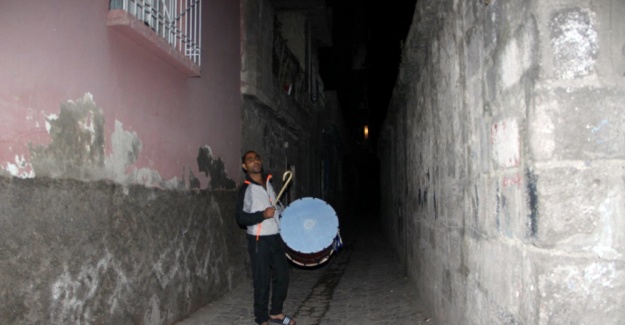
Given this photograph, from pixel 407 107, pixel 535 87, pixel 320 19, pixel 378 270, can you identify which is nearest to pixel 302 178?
pixel 320 19

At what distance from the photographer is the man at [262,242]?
16.7 feet

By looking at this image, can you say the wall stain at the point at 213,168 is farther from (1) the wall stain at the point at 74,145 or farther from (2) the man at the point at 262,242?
(1) the wall stain at the point at 74,145

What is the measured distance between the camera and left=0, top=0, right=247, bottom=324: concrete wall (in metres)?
3.04

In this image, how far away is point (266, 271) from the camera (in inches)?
202

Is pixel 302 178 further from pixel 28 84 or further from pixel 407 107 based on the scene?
pixel 28 84

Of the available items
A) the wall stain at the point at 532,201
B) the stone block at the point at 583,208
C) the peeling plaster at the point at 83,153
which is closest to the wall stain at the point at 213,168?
the peeling plaster at the point at 83,153

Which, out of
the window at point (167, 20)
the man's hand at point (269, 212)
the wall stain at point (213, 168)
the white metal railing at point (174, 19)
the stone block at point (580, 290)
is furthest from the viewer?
the wall stain at point (213, 168)

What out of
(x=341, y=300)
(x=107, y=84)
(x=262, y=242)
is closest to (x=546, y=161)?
(x=107, y=84)

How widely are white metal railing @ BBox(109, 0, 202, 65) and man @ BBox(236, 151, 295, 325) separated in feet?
4.72

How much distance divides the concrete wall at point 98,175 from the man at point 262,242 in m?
0.75

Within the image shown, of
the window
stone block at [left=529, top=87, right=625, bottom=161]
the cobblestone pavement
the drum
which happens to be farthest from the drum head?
stone block at [left=529, top=87, right=625, bottom=161]

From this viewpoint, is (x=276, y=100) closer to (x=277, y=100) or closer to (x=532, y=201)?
(x=277, y=100)

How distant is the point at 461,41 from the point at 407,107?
3700mm

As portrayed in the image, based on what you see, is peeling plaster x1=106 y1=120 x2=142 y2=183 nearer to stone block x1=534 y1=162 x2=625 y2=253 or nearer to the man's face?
the man's face
